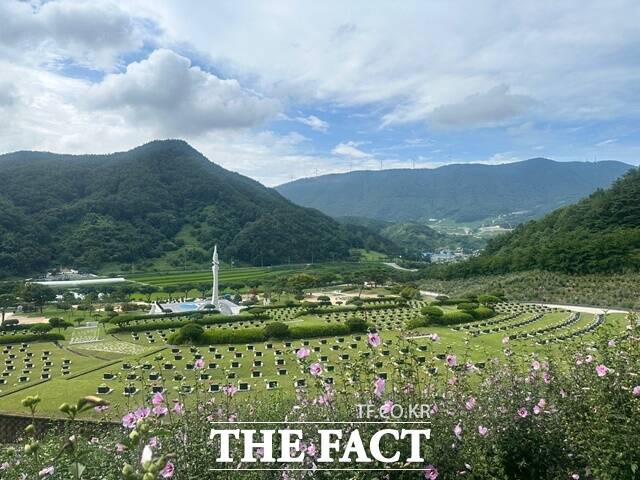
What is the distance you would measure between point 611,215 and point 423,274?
2429cm

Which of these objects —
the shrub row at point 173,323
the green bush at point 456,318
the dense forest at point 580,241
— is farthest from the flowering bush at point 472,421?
the dense forest at point 580,241

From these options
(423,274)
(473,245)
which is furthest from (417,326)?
(473,245)

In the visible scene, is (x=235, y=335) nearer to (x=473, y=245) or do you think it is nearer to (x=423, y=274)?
(x=423, y=274)

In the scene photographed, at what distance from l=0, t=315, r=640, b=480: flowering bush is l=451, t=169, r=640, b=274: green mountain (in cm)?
3933

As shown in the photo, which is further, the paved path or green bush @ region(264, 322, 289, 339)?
the paved path

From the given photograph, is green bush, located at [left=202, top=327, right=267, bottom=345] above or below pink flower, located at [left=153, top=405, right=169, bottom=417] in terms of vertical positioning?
below

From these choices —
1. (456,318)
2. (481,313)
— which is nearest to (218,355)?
(456,318)

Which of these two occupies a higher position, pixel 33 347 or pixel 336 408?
pixel 336 408

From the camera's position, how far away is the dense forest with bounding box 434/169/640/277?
3941cm

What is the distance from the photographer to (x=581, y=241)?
140 ft

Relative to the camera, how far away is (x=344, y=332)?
970 inches

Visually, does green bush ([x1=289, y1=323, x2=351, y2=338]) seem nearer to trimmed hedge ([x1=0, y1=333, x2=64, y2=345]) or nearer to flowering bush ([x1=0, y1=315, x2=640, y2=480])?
trimmed hedge ([x1=0, y1=333, x2=64, y2=345])

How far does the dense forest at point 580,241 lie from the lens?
129ft

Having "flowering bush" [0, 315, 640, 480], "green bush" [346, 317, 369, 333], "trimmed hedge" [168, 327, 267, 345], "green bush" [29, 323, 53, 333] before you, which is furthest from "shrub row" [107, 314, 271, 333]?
"flowering bush" [0, 315, 640, 480]
